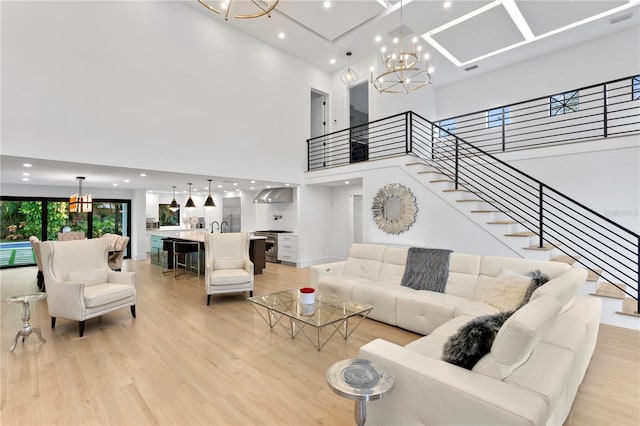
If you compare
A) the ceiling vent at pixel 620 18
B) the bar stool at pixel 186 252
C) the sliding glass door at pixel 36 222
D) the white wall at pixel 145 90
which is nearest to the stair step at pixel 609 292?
the ceiling vent at pixel 620 18

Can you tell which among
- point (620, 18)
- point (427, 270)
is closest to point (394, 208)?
point (427, 270)

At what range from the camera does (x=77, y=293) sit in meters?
3.62

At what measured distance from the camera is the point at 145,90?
216 inches

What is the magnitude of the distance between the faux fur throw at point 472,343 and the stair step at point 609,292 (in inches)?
126

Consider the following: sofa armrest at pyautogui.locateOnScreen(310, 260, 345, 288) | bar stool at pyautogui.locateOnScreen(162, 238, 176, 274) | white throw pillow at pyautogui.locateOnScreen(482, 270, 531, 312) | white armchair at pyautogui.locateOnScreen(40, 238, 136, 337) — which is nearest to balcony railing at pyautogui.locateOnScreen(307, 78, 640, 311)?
white throw pillow at pyautogui.locateOnScreen(482, 270, 531, 312)

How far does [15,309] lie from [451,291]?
6517mm

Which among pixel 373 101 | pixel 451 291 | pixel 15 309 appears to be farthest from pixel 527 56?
pixel 15 309

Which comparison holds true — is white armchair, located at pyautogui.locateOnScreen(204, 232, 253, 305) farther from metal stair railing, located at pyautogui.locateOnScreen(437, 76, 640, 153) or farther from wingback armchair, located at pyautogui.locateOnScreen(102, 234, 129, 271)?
metal stair railing, located at pyautogui.locateOnScreen(437, 76, 640, 153)

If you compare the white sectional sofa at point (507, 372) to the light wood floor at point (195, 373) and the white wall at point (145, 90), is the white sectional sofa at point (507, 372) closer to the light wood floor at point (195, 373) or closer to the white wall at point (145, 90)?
the light wood floor at point (195, 373)

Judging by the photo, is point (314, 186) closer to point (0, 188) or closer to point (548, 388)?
point (548, 388)

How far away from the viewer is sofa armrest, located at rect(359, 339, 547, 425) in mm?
1330

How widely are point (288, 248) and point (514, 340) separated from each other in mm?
7339

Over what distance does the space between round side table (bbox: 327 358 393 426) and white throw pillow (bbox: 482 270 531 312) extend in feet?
6.53

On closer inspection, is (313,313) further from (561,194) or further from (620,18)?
(620,18)
